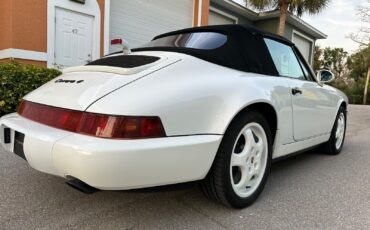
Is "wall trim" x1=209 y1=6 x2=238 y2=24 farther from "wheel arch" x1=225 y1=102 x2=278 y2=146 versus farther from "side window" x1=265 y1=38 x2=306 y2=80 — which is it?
"wheel arch" x1=225 y1=102 x2=278 y2=146

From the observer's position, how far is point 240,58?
2.65 m

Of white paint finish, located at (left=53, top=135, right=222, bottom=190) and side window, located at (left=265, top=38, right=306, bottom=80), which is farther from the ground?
side window, located at (left=265, top=38, right=306, bottom=80)

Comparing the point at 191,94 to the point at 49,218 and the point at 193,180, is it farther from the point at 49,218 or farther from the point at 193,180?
the point at 49,218

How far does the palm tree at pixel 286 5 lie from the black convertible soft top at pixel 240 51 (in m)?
12.9

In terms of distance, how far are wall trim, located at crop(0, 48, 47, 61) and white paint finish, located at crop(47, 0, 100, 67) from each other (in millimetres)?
177

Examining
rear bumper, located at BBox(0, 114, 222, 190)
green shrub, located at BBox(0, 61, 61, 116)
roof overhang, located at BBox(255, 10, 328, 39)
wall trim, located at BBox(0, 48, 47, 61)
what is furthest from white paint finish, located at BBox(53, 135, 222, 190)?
roof overhang, located at BBox(255, 10, 328, 39)

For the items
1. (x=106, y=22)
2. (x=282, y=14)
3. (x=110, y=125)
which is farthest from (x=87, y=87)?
(x=282, y=14)

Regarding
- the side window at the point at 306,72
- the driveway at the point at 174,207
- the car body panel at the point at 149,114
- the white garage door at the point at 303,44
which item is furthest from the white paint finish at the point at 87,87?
the white garage door at the point at 303,44

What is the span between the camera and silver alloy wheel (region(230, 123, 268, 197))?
7.93 ft

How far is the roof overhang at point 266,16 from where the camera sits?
46.8 ft

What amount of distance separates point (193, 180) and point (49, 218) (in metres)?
1.02

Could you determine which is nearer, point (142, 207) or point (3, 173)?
point (142, 207)

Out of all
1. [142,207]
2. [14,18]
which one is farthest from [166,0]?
[142,207]

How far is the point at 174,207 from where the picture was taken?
247 centimetres
